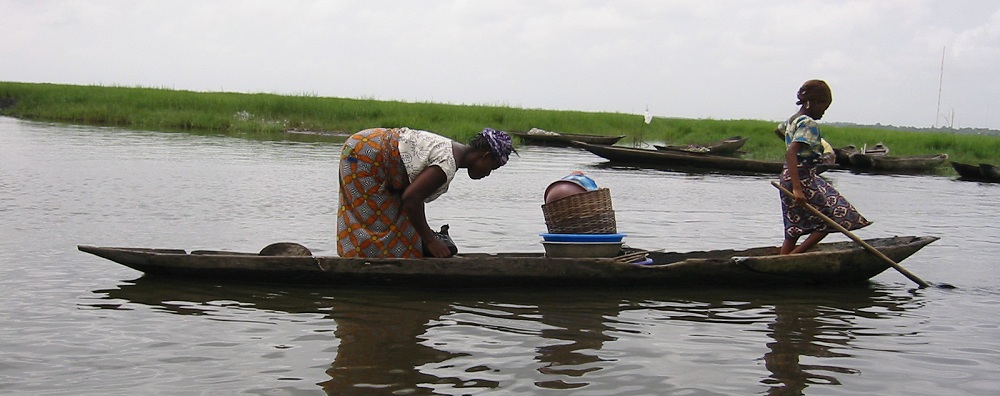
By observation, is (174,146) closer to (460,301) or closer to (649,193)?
(649,193)

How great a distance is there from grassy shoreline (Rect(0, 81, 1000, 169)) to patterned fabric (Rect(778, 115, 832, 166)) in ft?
50.7

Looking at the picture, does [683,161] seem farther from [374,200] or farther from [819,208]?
[374,200]

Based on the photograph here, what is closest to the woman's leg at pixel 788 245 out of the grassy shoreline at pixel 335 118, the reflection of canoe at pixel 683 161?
the reflection of canoe at pixel 683 161

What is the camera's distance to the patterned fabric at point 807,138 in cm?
502

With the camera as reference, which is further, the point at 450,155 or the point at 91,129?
the point at 91,129

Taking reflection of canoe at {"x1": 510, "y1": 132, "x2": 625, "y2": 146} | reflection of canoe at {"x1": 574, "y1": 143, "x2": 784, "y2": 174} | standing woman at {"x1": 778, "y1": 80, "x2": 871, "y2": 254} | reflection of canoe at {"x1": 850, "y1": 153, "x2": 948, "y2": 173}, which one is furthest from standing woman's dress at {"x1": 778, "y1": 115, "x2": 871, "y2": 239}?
reflection of canoe at {"x1": 510, "y1": 132, "x2": 625, "y2": 146}

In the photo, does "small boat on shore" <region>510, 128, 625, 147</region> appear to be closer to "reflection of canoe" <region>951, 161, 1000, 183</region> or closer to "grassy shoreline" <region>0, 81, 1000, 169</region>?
"grassy shoreline" <region>0, 81, 1000, 169</region>

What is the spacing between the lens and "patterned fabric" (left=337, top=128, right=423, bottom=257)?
15.0ft

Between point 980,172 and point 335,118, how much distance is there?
584 inches

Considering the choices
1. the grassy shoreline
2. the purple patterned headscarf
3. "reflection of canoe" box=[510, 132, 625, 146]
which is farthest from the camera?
the grassy shoreline

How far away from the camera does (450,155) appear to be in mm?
4465

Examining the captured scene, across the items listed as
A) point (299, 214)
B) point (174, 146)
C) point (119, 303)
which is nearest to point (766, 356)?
point (119, 303)

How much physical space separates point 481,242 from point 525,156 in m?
10.6

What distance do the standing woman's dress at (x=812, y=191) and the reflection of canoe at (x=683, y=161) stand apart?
994 centimetres
